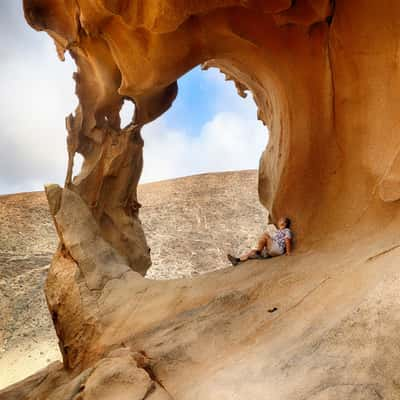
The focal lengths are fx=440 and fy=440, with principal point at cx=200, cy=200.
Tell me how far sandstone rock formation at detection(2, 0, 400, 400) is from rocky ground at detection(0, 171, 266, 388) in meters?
4.86

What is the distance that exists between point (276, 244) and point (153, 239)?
7.54 metres

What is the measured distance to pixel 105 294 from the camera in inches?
116

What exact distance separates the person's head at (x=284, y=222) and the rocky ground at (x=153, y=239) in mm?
5574

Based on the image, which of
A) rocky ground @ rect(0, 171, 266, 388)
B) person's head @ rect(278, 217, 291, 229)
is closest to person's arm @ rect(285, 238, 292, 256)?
person's head @ rect(278, 217, 291, 229)

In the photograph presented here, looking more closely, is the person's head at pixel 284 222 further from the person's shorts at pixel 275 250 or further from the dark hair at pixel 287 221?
the person's shorts at pixel 275 250

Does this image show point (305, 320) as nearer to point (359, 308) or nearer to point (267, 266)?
point (359, 308)

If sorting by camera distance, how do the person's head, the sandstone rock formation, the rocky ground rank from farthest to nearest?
the rocky ground, the person's head, the sandstone rock formation

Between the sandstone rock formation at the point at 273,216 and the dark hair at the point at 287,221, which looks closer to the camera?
the sandstone rock formation at the point at 273,216

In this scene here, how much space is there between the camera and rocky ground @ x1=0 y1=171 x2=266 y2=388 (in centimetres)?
786

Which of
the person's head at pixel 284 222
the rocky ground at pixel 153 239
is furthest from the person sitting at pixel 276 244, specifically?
the rocky ground at pixel 153 239

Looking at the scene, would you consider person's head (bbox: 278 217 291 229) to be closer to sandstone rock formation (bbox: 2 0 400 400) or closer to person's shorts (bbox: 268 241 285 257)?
sandstone rock formation (bbox: 2 0 400 400)

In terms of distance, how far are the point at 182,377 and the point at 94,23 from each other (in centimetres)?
254

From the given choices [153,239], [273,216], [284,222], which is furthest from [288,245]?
[153,239]

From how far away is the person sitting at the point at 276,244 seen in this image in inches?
115
